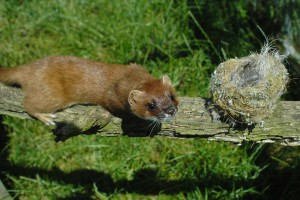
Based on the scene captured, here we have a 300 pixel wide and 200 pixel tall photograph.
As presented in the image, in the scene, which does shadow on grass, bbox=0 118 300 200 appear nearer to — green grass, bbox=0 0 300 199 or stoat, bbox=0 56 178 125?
green grass, bbox=0 0 300 199

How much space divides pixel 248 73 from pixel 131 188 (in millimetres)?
2160

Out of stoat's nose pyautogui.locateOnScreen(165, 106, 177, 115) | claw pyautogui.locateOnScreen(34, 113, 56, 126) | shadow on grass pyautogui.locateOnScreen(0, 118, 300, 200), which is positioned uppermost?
stoat's nose pyautogui.locateOnScreen(165, 106, 177, 115)

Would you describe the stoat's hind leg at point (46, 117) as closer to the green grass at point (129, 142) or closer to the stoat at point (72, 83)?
the stoat at point (72, 83)

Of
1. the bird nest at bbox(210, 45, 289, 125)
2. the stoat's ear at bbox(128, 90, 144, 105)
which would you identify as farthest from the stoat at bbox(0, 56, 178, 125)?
the bird nest at bbox(210, 45, 289, 125)

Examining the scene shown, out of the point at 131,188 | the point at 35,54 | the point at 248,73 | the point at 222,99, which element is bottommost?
the point at 131,188

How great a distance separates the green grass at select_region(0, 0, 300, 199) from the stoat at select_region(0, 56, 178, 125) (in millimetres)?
929

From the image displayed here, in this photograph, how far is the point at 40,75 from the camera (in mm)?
4078

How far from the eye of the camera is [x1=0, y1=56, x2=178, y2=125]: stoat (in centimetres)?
395

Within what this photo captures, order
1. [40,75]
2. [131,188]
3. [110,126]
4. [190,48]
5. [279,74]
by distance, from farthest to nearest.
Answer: [190,48] → [131,188] → [40,75] → [110,126] → [279,74]

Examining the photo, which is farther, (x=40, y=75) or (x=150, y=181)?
(x=150, y=181)

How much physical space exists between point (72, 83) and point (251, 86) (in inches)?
67.7

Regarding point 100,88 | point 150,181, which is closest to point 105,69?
point 100,88

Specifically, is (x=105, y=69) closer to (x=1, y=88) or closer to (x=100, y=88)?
(x=100, y=88)

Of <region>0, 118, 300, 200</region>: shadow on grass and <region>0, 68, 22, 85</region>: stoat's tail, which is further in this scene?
<region>0, 118, 300, 200</region>: shadow on grass
